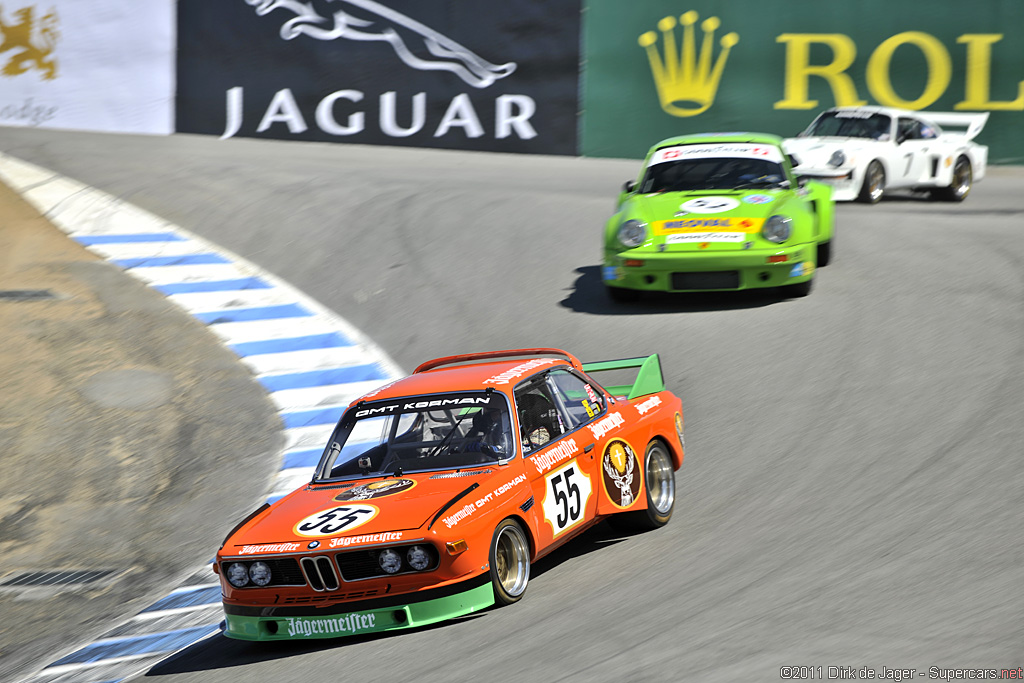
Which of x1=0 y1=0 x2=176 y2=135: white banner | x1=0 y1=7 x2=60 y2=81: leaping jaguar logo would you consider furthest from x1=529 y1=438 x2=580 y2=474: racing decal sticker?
x1=0 y1=7 x2=60 y2=81: leaping jaguar logo

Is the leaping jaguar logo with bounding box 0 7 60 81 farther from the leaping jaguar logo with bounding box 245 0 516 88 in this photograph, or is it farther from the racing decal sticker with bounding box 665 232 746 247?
the racing decal sticker with bounding box 665 232 746 247

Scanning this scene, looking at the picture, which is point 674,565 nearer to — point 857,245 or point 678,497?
point 678,497

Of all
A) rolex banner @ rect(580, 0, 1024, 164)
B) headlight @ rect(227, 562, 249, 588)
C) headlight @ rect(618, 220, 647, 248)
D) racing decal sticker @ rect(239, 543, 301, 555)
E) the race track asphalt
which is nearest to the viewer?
the race track asphalt

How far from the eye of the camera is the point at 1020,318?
33.0 feet

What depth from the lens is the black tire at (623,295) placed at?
37.7 ft

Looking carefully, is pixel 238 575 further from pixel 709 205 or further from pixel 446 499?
pixel 709 205

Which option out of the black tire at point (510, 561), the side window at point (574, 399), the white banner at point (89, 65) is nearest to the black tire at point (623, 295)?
the side window at point (574, 399)

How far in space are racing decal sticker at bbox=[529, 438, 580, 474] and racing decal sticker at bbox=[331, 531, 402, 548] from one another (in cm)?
104

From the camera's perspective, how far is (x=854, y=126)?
1530 cm

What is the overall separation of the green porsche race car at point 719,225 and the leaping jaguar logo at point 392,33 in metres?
7.72

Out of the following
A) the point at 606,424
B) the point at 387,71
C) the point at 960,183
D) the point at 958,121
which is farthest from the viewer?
the point at 387,71

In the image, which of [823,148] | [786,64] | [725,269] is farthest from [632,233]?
[786,64]

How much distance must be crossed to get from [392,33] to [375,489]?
14.3m

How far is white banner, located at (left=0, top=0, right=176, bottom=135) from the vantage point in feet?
64.0
